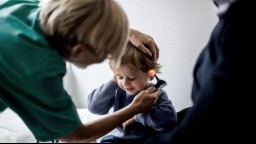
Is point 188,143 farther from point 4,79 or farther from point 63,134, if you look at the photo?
point 4,79

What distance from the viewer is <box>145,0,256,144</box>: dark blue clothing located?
1.84ft

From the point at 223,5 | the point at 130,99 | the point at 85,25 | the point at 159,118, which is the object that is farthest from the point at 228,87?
the point at 130,99

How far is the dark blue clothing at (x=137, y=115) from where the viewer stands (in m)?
0.98

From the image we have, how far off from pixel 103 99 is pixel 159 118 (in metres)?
0.23

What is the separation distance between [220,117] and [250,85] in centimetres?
8

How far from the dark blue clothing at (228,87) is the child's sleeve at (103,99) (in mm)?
503

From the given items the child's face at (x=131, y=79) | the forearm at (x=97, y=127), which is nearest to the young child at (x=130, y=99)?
the child's face at (x=131, y=79)

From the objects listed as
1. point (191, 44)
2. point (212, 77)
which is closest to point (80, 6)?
point (212, 77)

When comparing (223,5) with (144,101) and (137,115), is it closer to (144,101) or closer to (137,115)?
(144,101)

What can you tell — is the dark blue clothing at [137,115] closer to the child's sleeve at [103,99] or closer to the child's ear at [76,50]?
the child's sleeve at [103,99]

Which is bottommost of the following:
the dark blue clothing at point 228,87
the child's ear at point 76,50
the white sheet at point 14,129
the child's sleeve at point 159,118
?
the child's sleeve at point 159,118

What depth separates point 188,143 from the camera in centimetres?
62

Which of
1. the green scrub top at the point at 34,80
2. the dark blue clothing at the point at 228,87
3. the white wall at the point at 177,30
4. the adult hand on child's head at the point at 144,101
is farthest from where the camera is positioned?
the white wall at the point at 177,30

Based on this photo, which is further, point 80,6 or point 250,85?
point 80,6
